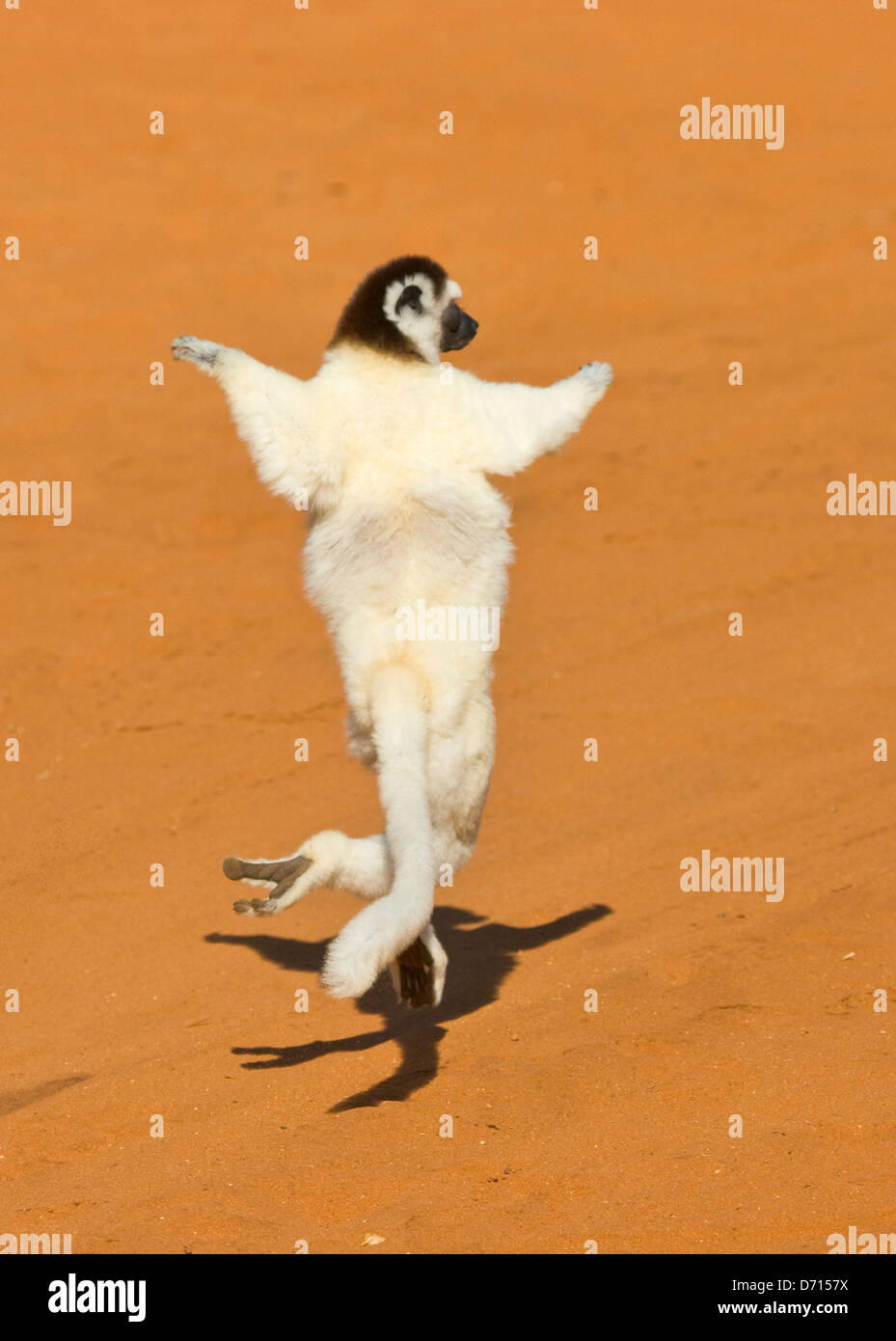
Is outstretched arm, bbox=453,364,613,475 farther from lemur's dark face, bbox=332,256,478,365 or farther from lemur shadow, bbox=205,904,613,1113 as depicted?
lemur shadow, bbox=205,904,613,1113

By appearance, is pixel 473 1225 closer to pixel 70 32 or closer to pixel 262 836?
pixel 262 836

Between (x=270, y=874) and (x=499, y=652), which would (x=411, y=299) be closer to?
(x=270, y=874)

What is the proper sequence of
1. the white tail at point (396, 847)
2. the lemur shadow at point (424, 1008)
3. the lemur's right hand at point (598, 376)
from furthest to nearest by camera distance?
the lemur's right hand at point (598, 376) → the lemur shadow at point (424, 1008) → the white tail at point (396, 847)

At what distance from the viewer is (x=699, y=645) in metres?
9.30

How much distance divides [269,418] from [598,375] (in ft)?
4.04

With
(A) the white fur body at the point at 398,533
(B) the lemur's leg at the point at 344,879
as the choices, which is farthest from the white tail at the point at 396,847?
(B) the lemur's leg at the point at 344,879

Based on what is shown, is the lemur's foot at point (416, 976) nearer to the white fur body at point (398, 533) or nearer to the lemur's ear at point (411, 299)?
the white fur body at point (398, 533)

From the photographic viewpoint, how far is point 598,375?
5.54 m

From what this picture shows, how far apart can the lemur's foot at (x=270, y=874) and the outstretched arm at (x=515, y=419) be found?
146 centimetres

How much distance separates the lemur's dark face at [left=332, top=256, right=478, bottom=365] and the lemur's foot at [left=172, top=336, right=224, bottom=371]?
0.47 m

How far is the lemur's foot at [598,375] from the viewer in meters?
5.50

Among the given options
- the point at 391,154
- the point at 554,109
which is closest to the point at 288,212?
the point at 391,154

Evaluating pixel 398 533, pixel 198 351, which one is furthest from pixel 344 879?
pixel 198 351

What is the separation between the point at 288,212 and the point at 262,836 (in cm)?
1067
